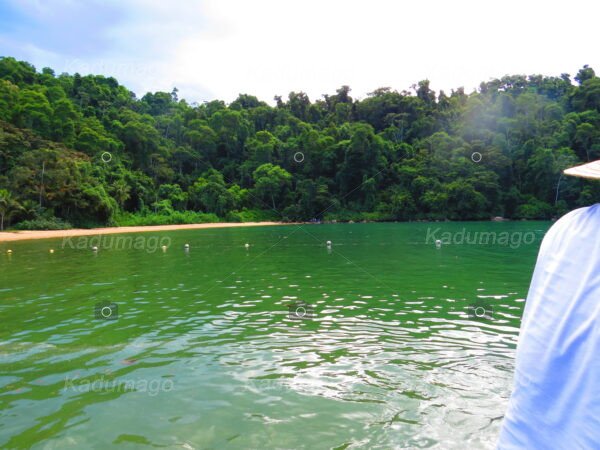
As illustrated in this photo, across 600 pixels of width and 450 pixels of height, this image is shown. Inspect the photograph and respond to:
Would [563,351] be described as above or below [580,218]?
below

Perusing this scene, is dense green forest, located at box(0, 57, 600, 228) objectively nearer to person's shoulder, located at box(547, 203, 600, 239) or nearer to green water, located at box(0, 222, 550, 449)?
green water, located at box(0, 222, 550, 449)

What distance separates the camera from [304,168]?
271ft

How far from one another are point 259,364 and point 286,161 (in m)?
78.7

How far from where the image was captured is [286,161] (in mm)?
84250

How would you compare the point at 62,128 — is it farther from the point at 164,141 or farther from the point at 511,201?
the point at 511,201

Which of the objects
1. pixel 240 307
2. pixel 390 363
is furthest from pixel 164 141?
pixel 390 363

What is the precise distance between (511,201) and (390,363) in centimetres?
7272

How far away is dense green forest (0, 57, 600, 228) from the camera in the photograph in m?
55.3

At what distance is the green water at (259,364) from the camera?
4875 mm

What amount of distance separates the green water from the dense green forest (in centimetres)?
4447

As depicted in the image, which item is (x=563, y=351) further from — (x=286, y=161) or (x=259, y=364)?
(x=286, y=161)

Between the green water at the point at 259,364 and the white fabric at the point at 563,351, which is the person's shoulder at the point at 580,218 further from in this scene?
the green water at the point at 259,364

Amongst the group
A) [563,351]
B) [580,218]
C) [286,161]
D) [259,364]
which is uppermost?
[286,161]

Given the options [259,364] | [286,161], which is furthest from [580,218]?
[286,161]
